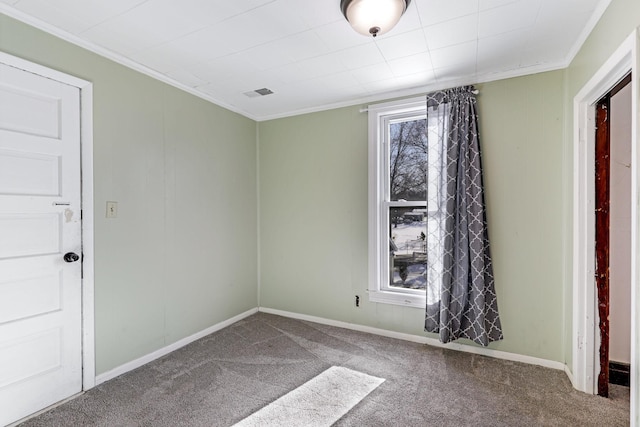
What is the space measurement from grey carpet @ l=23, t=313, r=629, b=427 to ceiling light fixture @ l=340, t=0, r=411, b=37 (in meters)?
2.30

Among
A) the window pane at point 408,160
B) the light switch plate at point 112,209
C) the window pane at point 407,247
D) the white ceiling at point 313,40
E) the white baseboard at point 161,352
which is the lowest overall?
the white baseboard at point 161,352

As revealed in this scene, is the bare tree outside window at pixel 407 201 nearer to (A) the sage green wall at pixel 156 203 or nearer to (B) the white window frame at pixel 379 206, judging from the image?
(B) the white window frame at pixel 379 206

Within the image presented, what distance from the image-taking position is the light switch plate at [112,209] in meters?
2.31

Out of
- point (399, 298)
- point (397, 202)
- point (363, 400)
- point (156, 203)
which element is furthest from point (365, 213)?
point (156, 203)

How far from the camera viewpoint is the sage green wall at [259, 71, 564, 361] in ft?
8.12

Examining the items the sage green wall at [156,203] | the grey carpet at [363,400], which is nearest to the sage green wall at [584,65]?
the grey carpet at [363,400]

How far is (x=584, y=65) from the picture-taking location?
2.04 metres

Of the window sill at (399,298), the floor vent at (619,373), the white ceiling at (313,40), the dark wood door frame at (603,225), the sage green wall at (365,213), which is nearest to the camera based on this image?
the white ceiling at (313,40)

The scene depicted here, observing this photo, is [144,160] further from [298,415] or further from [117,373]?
[298,415]

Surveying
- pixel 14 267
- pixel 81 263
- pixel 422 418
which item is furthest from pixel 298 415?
pixel 14 267

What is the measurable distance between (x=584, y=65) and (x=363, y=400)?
261 cm

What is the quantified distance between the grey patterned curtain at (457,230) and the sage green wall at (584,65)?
0.50 m

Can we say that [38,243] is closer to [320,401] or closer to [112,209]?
[112,209]

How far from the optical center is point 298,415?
1928mm
